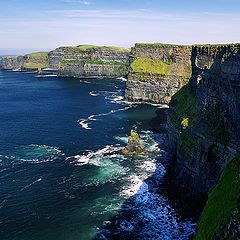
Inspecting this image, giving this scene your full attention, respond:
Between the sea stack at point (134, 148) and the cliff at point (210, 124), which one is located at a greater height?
the cliff at point (210, 124)

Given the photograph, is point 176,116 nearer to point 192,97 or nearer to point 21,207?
point 192,97

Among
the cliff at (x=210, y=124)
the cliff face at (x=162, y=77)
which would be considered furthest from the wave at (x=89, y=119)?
the cliff at (x=210, y=124)

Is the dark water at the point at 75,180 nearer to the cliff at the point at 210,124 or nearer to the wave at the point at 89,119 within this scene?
the wave at the point at 89,119

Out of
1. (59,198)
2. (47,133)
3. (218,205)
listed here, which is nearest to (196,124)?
(59,198)

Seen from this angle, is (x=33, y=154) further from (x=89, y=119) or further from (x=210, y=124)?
(x=210, y=124)

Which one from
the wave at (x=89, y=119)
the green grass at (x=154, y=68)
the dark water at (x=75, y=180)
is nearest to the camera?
the dark water at (x=75, y=180)
